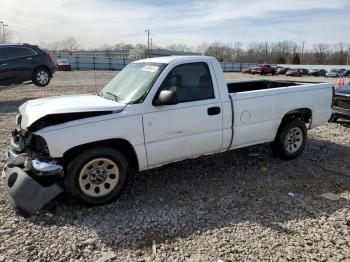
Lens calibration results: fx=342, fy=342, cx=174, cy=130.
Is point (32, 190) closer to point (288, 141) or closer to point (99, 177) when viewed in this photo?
point (99, 177)

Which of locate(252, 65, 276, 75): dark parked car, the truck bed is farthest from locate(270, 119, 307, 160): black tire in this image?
locate(252, 65, 276, 75): dark parked car

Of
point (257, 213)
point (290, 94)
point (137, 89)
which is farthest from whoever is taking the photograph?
point (290, 94)

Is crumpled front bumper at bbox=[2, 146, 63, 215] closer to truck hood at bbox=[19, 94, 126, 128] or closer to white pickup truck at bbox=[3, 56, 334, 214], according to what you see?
white pickup truck at bbox=[3, 56, 334, 214]

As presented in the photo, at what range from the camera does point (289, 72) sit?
50750mm

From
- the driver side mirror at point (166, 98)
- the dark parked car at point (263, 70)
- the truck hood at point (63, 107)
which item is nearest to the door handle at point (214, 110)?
the driver side mirror at point (166, 98)

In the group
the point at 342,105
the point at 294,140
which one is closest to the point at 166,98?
the point at 294,140

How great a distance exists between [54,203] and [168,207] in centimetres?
145

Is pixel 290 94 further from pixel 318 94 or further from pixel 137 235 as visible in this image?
pixel 137 235

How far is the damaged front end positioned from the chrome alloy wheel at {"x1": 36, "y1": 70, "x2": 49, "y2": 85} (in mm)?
10599

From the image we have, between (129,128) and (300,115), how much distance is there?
3524mm

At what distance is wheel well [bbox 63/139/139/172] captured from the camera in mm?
4070

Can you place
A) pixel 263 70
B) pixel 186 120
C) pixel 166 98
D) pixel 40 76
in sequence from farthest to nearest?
pixel 263 70
pixel 40 76
pixel 186 120
pixel 166 98

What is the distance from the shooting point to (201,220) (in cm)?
400

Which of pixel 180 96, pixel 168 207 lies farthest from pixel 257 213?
pixel 180 96
